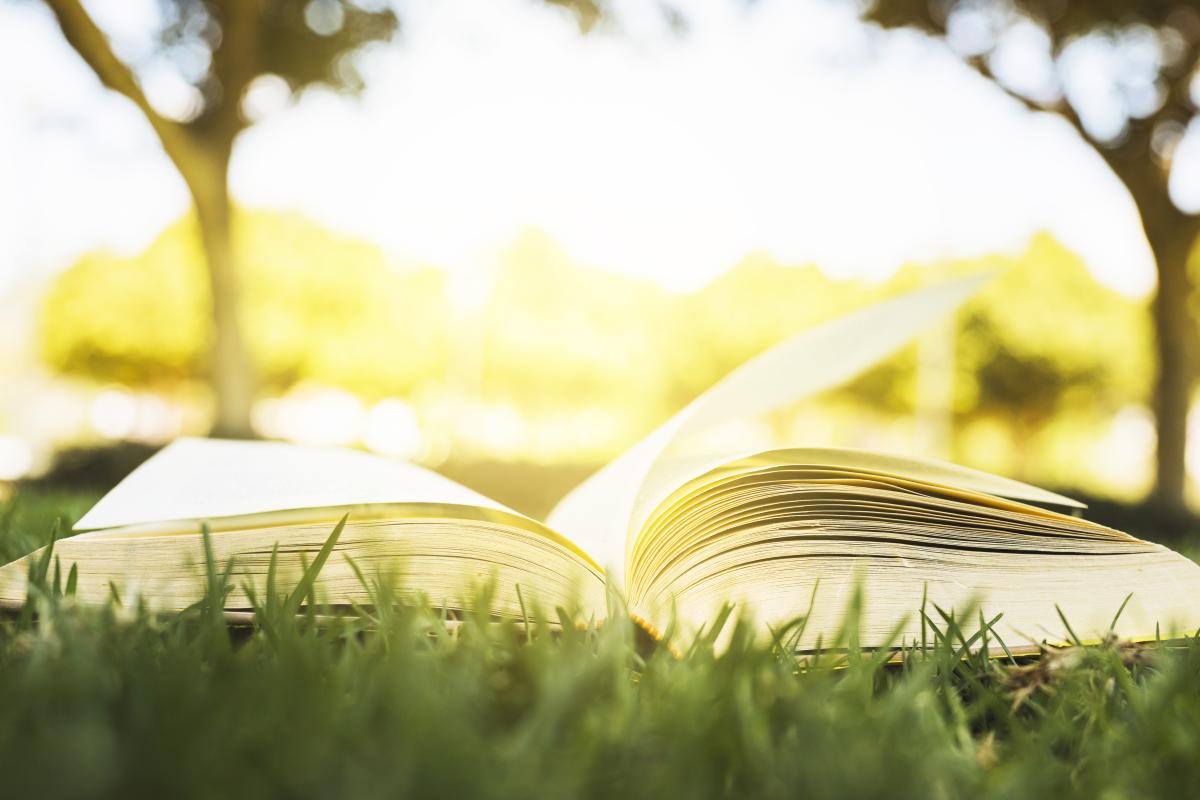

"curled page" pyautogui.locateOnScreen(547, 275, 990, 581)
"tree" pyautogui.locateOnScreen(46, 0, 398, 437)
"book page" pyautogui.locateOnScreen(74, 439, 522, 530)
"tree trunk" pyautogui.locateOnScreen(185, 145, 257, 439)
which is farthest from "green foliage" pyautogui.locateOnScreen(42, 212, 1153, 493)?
"book page" pyautogui.locateOnScreen(74, 439, 522, 530)

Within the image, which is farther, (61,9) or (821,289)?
(821,289)

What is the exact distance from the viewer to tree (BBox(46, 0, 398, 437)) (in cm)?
680

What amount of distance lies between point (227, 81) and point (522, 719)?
7786mm

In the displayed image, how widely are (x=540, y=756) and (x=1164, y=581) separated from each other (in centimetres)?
80

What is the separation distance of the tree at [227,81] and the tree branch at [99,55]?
0.01m

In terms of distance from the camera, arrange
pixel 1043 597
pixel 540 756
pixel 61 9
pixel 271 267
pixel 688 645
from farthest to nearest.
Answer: pixel 271 267 → pixel 61 9 → pixel 1043 597 → pixel 688 645 → pixel 540 756

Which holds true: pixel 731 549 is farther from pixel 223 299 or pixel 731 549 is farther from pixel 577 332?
pixel 577 332

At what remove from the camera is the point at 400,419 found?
34500 mm

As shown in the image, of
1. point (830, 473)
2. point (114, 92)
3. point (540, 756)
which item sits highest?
point (114, 92)

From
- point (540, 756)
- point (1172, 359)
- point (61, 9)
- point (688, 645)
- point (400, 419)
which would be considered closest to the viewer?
point (540, 756)

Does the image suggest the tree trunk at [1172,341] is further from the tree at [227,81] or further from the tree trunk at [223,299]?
the tree trunk at [223,299]

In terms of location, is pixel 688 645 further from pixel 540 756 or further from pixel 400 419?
pixel 400 419

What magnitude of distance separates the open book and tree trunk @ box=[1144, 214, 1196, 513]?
673 cm

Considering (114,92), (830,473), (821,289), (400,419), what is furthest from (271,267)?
(830,473)
